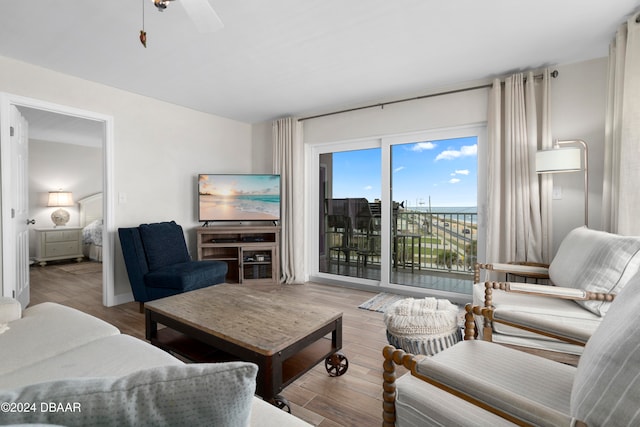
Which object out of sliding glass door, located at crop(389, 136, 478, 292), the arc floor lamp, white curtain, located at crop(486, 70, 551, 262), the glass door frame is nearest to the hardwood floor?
the glass door frame

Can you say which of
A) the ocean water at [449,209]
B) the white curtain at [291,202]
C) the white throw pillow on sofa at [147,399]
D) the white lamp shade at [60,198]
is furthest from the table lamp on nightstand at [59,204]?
the white throw pillow on sofa at [147,399]

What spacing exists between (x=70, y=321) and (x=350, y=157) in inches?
137

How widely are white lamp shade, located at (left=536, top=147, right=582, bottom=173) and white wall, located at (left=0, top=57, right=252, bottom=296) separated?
396cm

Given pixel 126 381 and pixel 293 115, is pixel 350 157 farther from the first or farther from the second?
pixel 126 381

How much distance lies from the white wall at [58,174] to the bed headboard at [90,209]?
89 mm

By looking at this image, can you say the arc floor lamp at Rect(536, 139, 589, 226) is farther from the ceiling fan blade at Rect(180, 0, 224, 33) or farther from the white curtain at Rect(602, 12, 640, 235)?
the ceiling fan blade at Rect(180, 0, 224, 33)

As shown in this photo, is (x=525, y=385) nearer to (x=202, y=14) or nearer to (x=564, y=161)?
(x=564, y=161)

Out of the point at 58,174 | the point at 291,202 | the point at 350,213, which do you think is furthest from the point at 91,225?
the point at 350,213

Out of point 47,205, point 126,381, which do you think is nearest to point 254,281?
point 126,381

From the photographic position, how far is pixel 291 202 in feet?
14.7

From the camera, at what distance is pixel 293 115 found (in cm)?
455

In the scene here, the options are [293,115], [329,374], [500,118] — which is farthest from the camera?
[293,115]

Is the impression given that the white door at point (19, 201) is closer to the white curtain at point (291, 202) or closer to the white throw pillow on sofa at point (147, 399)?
the white curtain at point (291, 202)

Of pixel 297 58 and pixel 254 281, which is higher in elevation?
pixel 297 58
